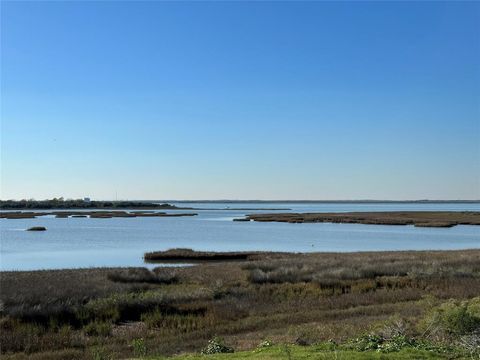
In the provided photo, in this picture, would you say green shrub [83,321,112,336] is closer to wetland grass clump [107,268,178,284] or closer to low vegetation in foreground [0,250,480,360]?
low vegetation in foreground [0,250,480,360]

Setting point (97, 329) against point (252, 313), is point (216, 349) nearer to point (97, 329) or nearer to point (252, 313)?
point (97, 329)

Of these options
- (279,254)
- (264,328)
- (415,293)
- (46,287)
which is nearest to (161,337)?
(264,328)

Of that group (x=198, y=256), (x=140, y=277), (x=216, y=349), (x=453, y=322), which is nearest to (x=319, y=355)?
(x=216, y=349)

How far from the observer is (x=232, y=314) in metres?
18.1

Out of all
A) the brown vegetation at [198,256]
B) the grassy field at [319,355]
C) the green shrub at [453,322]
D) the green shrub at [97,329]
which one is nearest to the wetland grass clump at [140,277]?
the green shrub at [97,329]

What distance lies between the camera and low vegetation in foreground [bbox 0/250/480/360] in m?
11.8

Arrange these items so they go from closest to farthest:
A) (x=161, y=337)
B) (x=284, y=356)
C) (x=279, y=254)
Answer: (x=284, y=356)
(x=161, y=337)
(x=279, y=254)

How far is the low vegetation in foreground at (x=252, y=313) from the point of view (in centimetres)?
1176

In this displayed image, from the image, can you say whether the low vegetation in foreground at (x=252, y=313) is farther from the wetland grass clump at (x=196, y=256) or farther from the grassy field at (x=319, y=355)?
the wetland grass clump at (x=196, y=256)

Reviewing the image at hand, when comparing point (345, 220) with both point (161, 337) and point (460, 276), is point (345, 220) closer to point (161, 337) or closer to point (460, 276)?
point (460, 276)

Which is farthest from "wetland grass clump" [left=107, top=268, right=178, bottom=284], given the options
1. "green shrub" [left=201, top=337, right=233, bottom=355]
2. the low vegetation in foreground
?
"green shrub" [left=201, top=337, right=233, bottom=355]

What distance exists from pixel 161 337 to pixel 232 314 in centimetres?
360

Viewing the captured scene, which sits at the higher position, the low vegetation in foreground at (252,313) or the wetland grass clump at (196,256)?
the low vegetation in foreground at (252,313)

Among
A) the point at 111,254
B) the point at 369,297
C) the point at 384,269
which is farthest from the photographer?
the point at 111,254
